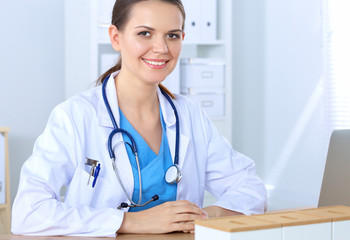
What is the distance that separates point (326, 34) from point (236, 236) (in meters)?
3.33

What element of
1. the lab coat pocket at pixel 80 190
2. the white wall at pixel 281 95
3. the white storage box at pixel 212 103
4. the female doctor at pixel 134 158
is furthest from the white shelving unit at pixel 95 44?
the lab coat pocket at pixel 80 190

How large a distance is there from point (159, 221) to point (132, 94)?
480mm

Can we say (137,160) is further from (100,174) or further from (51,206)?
(51,206)

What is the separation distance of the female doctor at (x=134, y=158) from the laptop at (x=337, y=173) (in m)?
0.18

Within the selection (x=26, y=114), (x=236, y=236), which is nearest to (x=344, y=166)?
(x=236, y=236)

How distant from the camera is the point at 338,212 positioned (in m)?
1.00

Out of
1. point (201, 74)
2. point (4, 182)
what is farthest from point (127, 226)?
point (201, 74)

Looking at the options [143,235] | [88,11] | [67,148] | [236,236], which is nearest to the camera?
[236,236]

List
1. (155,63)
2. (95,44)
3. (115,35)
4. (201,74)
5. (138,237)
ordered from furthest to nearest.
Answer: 1. (201,74)
2. (95,44)
3. (115,35)
4. (155,63)
5. (138,237)

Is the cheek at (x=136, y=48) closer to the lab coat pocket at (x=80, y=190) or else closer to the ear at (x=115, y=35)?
the ear at (x=115, y=35)

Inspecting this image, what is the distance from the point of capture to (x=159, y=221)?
136 cm

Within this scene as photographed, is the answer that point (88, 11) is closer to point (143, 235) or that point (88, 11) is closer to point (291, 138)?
point (291, 138)

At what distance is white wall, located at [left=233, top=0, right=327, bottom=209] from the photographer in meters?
4.09

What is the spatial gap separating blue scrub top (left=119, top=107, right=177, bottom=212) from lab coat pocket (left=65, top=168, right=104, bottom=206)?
12cm
